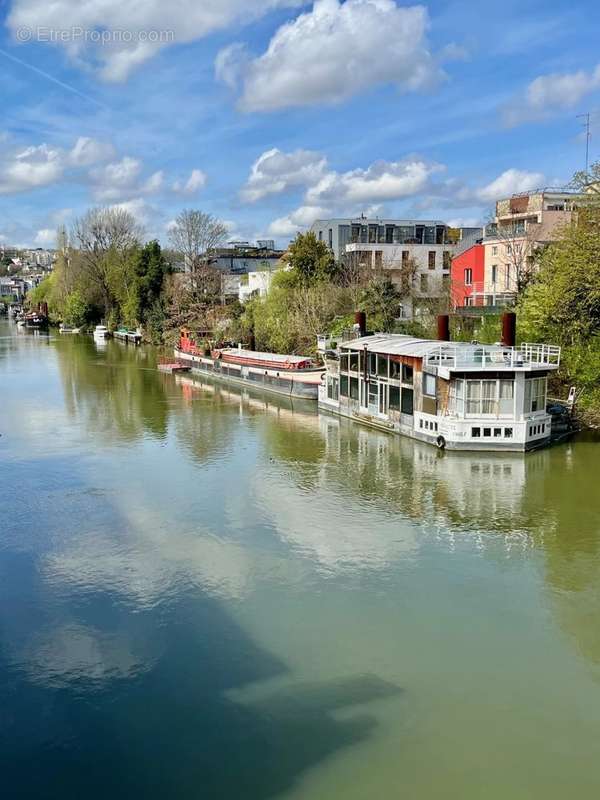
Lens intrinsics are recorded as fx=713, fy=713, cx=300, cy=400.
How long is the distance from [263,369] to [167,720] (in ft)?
110

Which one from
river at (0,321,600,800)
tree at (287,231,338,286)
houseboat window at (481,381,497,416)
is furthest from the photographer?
tree at (287,231,338,286)

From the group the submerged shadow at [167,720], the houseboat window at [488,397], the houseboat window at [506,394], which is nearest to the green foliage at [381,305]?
the houseboat window at [488,397]

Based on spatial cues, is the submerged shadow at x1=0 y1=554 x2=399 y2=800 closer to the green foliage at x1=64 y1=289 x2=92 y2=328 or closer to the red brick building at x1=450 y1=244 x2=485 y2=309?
the red brick building at x1=450 y1=244 x2=485 y2=309

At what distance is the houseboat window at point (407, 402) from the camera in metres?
27.1

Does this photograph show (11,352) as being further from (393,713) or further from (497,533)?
(393,713)

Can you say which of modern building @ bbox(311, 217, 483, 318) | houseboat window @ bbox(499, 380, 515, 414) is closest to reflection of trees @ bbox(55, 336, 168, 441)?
houseboat window @ bbox(499, 380, 515, 414)

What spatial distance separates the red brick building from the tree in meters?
9.17

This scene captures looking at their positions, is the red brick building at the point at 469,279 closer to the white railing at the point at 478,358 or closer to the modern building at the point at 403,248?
the modern building at the point at 403,248

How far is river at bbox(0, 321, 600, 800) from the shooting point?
30.3 feet

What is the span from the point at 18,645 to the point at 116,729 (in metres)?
3.16

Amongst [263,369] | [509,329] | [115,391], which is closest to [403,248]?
[263,369]

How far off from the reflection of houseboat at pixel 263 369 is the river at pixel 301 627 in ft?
46.2

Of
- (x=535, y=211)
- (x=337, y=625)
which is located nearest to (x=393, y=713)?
(x=337, y=625)

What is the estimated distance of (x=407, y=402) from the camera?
2741 centimetres
